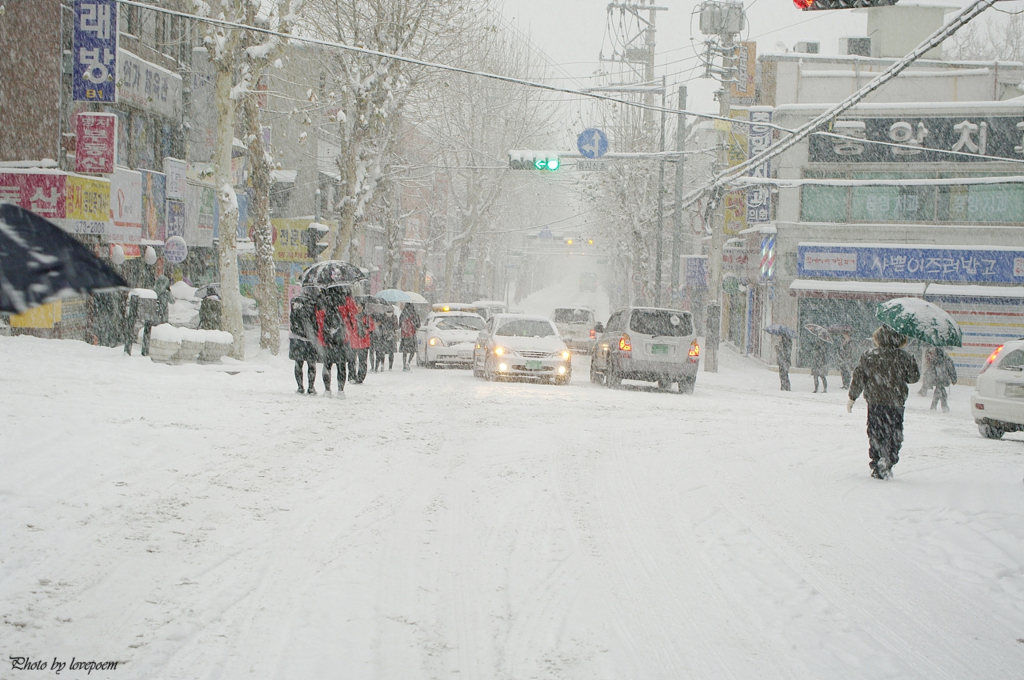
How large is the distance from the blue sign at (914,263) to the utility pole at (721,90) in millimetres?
3084

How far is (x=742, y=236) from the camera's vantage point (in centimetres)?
3953

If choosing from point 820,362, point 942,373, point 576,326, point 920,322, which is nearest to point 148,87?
point 576,326

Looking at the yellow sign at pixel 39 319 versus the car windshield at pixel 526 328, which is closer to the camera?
the car windshield at pixel 526 328

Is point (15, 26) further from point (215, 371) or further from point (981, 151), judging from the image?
point (981, 151)

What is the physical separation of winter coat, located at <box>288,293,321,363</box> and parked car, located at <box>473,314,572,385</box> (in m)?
6.27

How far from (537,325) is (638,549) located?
14.3m

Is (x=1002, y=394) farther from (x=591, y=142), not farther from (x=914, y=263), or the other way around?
(x=591, y=142)

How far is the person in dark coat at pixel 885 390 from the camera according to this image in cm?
920

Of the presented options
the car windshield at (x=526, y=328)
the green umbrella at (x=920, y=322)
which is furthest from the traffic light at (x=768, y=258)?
the green umbrella at (x=920, y=322)

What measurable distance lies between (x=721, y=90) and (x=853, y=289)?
6959mm

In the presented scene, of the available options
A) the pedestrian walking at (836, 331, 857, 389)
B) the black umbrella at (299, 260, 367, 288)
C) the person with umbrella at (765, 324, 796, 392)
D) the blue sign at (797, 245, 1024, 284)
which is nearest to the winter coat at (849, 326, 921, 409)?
the black umbrella at (299, 260, 367, 288)

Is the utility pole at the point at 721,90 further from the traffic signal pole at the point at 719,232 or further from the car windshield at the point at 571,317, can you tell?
the car windshield at the point at 571,317

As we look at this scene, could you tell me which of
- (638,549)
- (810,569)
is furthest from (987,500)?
(638,549)

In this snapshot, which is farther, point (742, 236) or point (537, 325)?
point (742, 236)
